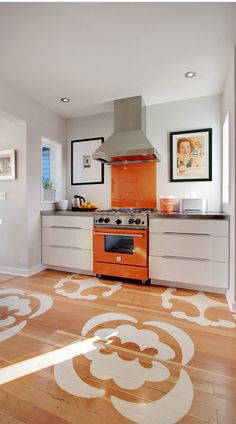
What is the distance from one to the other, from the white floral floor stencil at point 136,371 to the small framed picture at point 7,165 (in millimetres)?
2249

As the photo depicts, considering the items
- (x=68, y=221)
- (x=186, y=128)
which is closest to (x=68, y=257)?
(x=68, y=221)

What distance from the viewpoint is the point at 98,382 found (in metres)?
1.24

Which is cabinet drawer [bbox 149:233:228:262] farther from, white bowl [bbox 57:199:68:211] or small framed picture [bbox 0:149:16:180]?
small framed picture [bbox 0:149:16:180]

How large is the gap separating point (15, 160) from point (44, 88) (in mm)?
1016

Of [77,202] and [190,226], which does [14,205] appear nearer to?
[77,202]

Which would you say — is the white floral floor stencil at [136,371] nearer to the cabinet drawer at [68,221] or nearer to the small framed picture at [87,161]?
the cabinet drawer at [68,221]

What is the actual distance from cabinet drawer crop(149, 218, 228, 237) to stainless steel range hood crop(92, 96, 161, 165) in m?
0.89

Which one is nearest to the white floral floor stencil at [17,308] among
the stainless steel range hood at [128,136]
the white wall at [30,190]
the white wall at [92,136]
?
the white wall at [30,190]

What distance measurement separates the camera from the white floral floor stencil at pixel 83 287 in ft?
8.02

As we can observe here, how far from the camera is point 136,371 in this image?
133cm

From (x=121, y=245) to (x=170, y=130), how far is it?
184 cm

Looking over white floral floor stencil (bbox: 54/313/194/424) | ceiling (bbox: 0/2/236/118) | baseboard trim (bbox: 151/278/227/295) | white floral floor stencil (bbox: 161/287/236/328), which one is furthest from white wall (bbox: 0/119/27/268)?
white floral floor stencil (bbox: 161/287/236/328)

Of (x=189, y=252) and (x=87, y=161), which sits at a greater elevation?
(x=87, y=161)

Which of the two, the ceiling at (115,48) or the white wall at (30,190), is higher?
the ceiling at (115,48)
